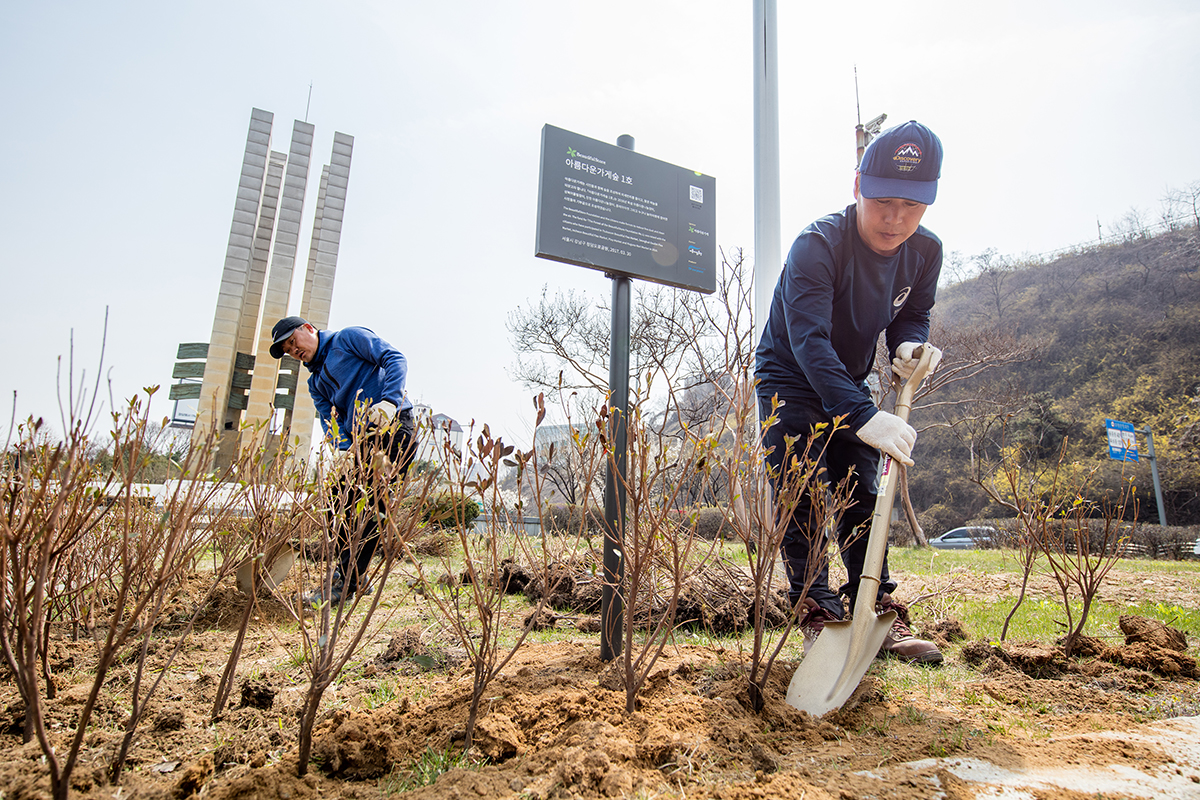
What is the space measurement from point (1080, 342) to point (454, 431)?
147 ft

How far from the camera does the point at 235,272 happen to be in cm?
1645

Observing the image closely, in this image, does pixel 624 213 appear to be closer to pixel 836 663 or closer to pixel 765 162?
pixel 836 663

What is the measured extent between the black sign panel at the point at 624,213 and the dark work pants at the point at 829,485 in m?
0.93

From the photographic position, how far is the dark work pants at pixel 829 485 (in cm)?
234

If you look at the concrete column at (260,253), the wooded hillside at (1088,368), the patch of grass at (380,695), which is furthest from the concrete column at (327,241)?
the wooded hillside at (1088,368)

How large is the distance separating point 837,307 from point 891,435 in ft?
2.54

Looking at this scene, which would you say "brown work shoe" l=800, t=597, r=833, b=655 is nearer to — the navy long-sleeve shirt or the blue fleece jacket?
the navy long-sleeve shirt

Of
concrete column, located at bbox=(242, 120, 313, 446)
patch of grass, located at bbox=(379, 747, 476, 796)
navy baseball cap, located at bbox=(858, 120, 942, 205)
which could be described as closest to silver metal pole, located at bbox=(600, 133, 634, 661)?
patch of grass, located at bbox=(379, 747, 476, 796)

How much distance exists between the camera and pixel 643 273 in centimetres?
291

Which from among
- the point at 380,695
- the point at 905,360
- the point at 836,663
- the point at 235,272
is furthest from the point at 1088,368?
the point at 380,695

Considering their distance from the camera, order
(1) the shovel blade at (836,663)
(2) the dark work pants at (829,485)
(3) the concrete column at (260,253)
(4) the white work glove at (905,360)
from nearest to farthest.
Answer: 1. (1) the shovel blade at (836,663)
2. (2) the dark work pants at (829,485)
3. (4) the white work glove at (905,360)
4. (3) the concrete column at (260,253)

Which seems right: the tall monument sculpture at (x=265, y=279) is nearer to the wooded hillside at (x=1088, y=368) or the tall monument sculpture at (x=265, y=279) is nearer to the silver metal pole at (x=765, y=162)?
the silver metal pole at (x=765, y=162)

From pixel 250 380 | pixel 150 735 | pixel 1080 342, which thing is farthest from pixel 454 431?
pixel 1080 342

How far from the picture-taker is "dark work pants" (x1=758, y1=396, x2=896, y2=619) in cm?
234
